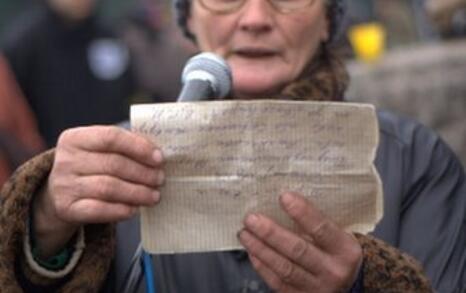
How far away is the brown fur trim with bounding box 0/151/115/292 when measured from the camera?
2033mm

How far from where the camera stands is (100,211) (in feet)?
6.13

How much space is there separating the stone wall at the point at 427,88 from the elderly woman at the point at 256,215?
103 inches

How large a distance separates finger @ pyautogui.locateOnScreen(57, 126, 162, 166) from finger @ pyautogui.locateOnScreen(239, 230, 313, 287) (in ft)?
0.61

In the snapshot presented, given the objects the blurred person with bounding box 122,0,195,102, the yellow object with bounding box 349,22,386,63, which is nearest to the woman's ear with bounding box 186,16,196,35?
the yellow object with bounding box 349,22,386,63

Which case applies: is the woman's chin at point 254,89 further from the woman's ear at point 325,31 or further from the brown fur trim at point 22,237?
the brown fur trim at point 22,237

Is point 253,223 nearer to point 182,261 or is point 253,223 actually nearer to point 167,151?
point 167,151

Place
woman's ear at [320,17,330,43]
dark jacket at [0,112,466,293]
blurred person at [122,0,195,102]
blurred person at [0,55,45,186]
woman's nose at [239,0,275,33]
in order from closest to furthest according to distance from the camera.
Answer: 1. dark jacket at [0,112,466,293]
2. woman's nose at [239,0,275,33]
3. woman's ear at [320,17,330,43]
4. blurred person at [0,55,45,186]
5. blurred person at [122,0,195,102]

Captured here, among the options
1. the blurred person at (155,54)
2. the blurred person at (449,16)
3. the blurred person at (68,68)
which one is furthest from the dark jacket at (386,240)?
the blurred person at (155,54)

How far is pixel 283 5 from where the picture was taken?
2.46 m

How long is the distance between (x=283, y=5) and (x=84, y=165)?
2.42 feet

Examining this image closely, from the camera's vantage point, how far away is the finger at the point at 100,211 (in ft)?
6.10

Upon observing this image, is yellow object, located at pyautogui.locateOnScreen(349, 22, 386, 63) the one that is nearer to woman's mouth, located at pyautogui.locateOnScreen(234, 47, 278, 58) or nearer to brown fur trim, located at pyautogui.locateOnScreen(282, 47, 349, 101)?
brown fur trim, located at pyautogui.locateOnScreen(282, 47, 349, 101)

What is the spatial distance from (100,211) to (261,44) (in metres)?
0.68

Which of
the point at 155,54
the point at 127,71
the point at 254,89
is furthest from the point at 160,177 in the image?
the point at 155,54
